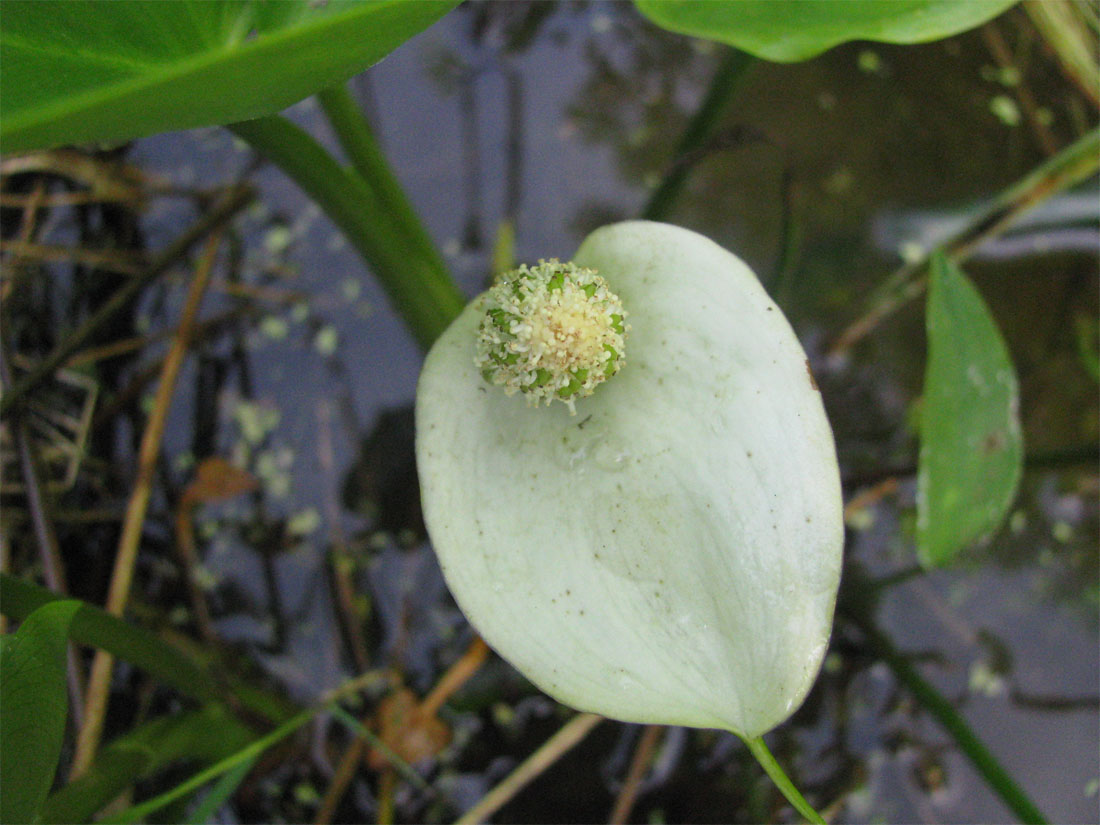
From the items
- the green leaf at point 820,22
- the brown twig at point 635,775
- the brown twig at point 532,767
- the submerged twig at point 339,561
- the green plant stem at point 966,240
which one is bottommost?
the brown twig at point 635,775

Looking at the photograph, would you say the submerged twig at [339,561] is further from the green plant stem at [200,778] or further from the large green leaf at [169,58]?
the large green leaf at [169,58]

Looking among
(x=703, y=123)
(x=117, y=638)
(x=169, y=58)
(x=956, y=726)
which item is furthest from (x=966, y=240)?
(x=117, y=638)

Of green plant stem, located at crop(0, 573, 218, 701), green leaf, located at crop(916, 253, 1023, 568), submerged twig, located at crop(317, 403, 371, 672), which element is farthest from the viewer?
submerged twig, located at crop(317, 403, 371, 672)

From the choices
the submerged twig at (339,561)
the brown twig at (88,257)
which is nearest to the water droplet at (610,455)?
the submerged twig at (339,561)

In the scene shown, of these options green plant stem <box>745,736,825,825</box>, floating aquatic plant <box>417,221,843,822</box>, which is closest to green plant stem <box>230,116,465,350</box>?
floating aquatic plant <box>417,221,843,822</box>

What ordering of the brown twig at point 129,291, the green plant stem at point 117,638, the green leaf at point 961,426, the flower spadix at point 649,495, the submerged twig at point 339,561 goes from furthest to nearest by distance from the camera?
the submerged twig at point 339,561
the brown twig at point 129,291
the green leaf at point 961,426
the green plant stem at point 117,638
the flower spadix at point 649,495

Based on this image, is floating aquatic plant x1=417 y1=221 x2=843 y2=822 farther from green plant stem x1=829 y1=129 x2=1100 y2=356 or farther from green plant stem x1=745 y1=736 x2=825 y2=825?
green plant stem x1=829 y1=129 x2=1100 y2=356
